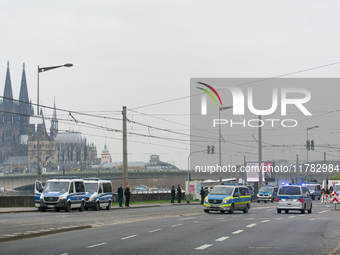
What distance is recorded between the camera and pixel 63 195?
99.1ft

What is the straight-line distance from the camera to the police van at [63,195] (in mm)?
30203

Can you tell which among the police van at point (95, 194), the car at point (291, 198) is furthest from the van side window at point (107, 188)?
the car at point (291, 198)

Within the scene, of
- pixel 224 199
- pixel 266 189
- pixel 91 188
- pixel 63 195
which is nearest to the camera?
pixel 224 199

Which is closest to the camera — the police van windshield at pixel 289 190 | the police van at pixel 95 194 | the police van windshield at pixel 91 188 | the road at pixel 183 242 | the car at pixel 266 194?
the road at pixel 183 242

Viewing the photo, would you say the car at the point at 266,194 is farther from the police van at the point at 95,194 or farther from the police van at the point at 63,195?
the police van at the point at 63,195

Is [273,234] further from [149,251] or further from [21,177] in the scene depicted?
[21,177]

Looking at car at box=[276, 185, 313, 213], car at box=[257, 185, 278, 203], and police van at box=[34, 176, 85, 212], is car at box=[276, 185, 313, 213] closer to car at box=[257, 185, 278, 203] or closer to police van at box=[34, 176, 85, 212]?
police van at box=[34, 176, 85, 212]

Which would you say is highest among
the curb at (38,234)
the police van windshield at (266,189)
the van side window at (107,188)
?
the van side window at (107,188)

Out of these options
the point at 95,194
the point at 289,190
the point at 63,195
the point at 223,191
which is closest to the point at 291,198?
the point at 289,190

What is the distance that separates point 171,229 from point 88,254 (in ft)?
22.4

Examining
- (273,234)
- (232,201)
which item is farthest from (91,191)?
(273,234)

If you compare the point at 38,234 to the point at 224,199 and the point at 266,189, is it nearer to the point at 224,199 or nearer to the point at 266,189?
the point at 224,199

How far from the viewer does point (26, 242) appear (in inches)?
529

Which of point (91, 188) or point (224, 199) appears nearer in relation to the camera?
point (224, 199)
